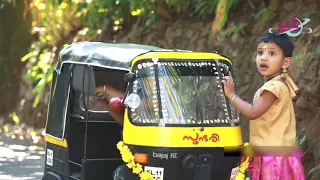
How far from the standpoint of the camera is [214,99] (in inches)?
257

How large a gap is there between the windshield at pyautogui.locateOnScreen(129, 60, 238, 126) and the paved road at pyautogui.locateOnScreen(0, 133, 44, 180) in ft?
16.0

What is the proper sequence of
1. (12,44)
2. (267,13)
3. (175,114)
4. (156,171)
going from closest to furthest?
(156,171), (175,114), (267,13), (12,44)

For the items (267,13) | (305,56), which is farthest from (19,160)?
(305,56)

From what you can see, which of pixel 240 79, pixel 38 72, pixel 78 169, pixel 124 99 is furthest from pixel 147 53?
pixel 38 72

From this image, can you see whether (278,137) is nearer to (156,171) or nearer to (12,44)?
(156,171)

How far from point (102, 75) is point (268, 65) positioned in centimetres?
252

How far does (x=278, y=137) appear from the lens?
5352mm

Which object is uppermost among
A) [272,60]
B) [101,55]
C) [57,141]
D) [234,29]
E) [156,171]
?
[234,29]

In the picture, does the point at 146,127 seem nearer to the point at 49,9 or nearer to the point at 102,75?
the point at 102,75

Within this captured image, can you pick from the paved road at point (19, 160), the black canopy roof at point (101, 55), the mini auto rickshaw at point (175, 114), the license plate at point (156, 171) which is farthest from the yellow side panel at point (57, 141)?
the paved road at point (19, 160)

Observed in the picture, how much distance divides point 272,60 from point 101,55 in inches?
84.4

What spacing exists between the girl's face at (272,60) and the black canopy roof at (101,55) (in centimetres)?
143

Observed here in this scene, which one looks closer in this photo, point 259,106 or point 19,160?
point 259,106

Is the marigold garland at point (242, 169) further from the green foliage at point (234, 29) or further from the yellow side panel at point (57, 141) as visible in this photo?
the green foliage at point (234, 29)
